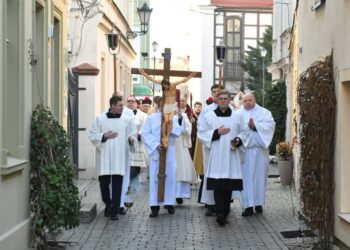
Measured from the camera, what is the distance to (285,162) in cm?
1603

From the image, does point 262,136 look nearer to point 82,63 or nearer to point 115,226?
point 115,226

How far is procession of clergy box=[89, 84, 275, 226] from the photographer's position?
11.0 meters

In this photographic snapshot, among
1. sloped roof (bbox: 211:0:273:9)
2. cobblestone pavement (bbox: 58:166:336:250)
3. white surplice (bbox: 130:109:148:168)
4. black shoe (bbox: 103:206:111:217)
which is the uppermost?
sloped roof (bbox: 211:0:273:9)

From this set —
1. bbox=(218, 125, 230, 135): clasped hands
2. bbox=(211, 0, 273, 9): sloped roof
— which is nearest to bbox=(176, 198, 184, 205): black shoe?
bbox=(218, 125, 230, 135): clasped hands

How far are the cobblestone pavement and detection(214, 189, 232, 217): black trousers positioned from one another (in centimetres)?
21

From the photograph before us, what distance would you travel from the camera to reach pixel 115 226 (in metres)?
10.9

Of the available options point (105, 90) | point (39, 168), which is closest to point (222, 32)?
point (105, 90)

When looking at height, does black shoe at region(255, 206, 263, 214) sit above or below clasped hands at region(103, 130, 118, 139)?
below

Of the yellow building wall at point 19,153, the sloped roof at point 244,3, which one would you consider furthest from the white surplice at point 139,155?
the sloped roof at point 244,3

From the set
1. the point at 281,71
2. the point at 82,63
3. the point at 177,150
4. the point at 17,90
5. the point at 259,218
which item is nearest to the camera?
the point at 17,90

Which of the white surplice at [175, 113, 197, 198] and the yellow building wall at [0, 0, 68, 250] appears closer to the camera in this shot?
the yellow building wall at [0, 0, 68, 250]

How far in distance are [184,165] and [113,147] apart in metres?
1.73

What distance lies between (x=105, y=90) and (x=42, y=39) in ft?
38.2

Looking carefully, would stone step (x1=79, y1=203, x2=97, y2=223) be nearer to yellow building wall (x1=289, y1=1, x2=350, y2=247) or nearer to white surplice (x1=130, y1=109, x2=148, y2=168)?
white surplice (x1=130, y1=109, x2=148, y2=168)
